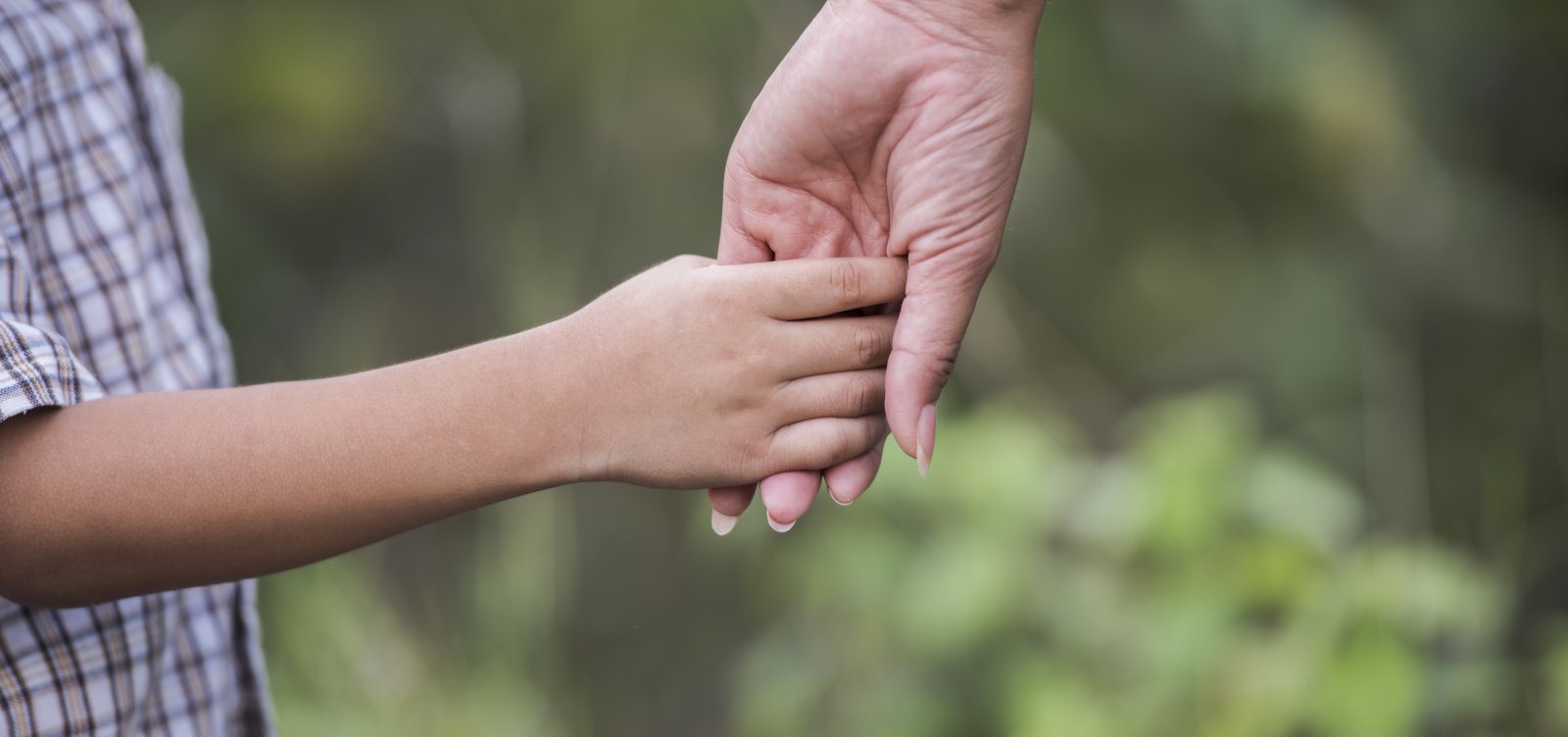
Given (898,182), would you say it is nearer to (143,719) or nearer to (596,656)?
(143,719)

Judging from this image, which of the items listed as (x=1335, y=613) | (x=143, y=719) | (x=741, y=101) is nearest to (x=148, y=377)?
(x=143, y=719)

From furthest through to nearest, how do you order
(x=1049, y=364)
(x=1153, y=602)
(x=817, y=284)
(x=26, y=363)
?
(x=1049, y=364) < (x=1153, y=602) < (x=817, y=284) < (x=26, y=363)

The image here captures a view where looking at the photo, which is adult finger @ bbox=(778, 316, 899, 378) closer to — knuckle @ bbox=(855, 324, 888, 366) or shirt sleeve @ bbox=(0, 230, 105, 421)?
knuckle @ bbox=(855, 324, 888, 366)

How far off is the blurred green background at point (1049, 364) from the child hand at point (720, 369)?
66 centimetres

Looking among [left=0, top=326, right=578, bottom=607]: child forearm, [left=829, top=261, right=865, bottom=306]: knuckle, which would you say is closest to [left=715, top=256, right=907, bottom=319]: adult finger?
[left=829, top=261, right=865, bottom=306]: knuckle

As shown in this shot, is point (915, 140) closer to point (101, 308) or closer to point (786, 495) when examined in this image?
point (786, 495)

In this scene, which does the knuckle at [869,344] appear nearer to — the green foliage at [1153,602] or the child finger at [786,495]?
the child finger at [786,495]

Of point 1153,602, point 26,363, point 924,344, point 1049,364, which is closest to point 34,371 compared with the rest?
point 26,363

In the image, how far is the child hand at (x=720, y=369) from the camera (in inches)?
25.5

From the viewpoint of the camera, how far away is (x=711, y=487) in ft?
2.30

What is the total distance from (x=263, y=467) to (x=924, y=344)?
336mm

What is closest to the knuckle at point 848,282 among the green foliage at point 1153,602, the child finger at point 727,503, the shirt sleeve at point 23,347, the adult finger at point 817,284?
the adult finger at point 817,284

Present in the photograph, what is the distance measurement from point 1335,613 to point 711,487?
0.76 meters

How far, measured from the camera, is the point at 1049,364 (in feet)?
6.03
